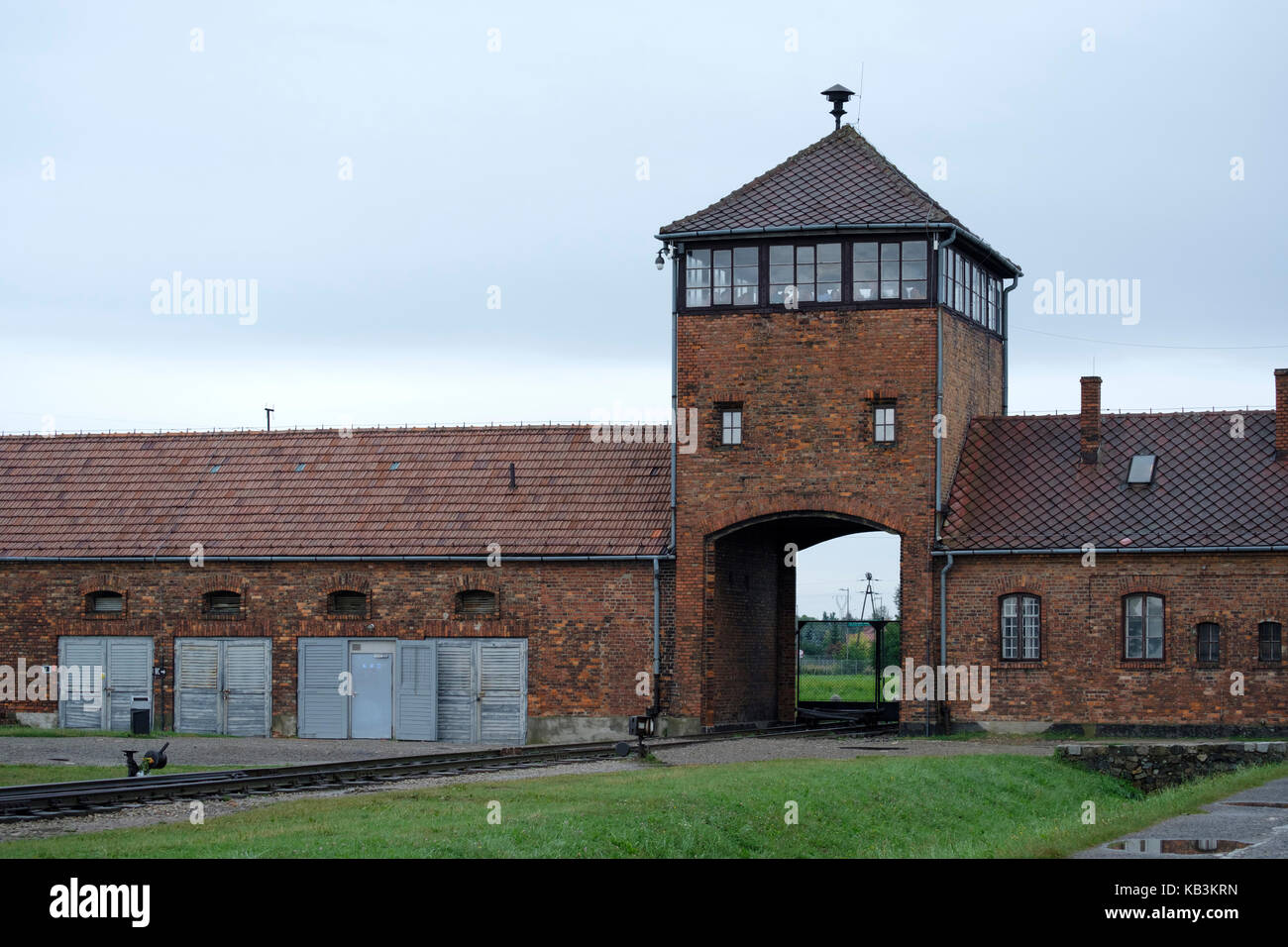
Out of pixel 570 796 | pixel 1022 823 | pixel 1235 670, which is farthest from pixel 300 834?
pixel 1235 670

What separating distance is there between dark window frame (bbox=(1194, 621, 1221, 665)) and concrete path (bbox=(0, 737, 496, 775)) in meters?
13.4

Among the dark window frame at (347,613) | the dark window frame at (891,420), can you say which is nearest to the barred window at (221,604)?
the dark window frame at (347,613)

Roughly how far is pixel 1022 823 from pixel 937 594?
1044cm

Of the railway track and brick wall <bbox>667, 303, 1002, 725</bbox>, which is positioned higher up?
brick wall <bbox>667, 303, 1002, 725</bbox>


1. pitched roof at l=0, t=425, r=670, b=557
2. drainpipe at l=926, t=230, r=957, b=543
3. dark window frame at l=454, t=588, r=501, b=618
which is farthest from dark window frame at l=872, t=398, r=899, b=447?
dark window frame at l=454, t=588, r=501, b=618

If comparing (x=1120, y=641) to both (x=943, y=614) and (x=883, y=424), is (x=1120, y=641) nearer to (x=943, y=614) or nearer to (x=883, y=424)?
(x=943, y=614)

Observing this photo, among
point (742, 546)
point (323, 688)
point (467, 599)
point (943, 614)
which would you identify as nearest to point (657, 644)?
point (742, 546)

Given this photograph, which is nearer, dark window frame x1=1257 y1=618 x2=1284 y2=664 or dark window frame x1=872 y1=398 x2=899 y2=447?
dark window frame x1=1257 y1=618 x2=1284 y2=664

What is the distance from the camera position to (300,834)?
1628cm

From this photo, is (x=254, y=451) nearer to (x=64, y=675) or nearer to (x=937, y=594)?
(x=64, y=675)

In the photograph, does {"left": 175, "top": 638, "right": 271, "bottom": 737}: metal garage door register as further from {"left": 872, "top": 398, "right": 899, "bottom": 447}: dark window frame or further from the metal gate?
{"left": 872, "top": 398, "right": 899, "bottom": 447}: dark window frame

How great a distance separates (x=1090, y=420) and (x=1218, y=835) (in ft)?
58.7

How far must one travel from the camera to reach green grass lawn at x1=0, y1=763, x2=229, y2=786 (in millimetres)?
24297

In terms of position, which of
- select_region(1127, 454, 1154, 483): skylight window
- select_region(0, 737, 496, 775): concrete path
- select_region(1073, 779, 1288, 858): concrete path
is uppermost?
select_region(1127, 454, 1154, 483): skylight window
